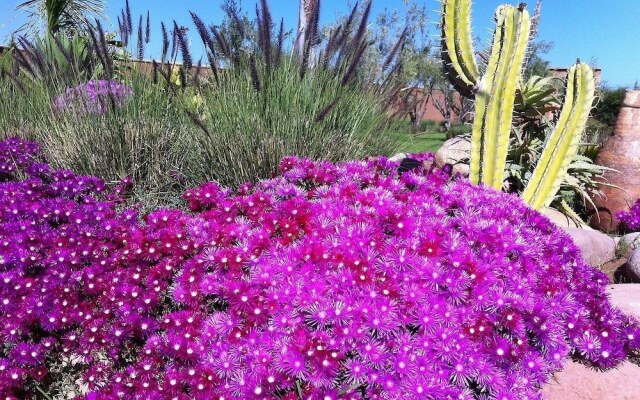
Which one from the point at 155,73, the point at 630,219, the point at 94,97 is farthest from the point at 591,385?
the point at 94,97

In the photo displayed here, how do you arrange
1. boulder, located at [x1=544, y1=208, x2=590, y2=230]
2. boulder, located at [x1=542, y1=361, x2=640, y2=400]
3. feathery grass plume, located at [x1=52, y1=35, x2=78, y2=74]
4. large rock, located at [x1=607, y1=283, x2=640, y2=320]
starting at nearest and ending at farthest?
boulder, located at [x1=542, y1=361, x2=640, y2=400] → large rock, located at [x1=607, y1=283, x2=640, y2=320] → feathery grass plume, located at [x1=52, y1=35, x2=78, y2=74] → boulder, located at [x1=544, y1=208, x2=590, y2=230]

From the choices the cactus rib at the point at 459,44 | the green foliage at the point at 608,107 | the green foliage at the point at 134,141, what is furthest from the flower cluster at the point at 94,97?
the green foliage at the point at 608,107

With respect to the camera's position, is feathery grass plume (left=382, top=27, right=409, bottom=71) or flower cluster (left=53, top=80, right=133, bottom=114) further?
feathery grass plume (left=382, top=27, right=409, bottom=71)

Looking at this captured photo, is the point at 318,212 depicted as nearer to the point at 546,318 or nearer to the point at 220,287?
the point at 220,287

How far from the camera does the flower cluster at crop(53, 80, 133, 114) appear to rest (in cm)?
434

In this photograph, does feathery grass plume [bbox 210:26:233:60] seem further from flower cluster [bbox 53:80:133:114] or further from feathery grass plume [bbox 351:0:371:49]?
feathery grass plume [bbox 351:0:371:49]

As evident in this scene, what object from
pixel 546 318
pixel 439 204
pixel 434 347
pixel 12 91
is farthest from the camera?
pixel 12 91

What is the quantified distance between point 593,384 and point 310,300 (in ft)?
4.46

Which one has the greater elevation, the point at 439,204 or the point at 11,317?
the point at 439,204

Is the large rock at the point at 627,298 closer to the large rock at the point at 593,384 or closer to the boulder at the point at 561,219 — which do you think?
the large rock at the point at 593,384

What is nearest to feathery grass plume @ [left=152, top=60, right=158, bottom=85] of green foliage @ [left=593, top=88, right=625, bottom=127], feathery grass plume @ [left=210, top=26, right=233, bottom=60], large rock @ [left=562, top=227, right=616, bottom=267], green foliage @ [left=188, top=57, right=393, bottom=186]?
green foliage @ [left=188, top=57, right=393, bottom=186]

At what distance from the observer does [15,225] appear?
2918 mm

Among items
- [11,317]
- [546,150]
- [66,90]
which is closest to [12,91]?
[66,90]

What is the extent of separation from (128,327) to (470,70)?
2982mm
